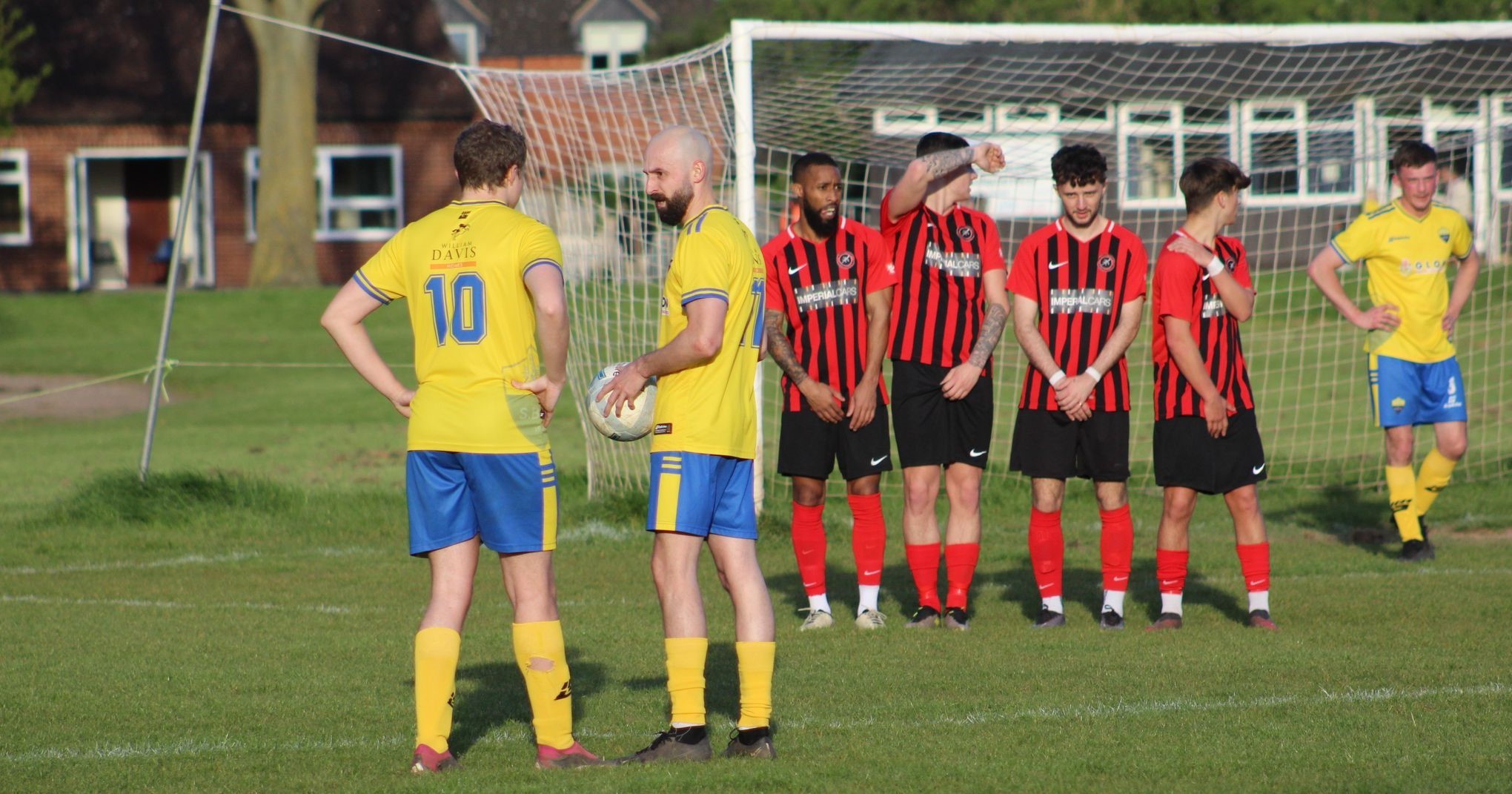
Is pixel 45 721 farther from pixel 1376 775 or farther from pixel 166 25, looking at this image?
pixel 166 25

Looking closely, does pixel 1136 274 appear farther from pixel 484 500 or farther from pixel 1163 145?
pixel 1163 145

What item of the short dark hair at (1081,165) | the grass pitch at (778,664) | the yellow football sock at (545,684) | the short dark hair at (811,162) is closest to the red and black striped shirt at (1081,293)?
the short dark hair at (1081,165)

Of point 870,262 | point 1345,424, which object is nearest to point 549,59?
point 1345,424

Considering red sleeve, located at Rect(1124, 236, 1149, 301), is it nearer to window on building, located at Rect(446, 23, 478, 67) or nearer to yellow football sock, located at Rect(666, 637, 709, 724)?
yellow football sock, located at Rect(666, 637, 709, 724)

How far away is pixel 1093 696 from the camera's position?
5691mm

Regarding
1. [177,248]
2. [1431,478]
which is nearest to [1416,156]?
[1431,478]

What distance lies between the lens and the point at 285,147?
28.0 m

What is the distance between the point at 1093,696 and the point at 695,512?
5.99 ft

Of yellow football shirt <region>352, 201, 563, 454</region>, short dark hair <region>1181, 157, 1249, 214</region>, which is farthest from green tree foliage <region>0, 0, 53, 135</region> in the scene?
yellow football shirt <region>352, 201, 563, 454</region>

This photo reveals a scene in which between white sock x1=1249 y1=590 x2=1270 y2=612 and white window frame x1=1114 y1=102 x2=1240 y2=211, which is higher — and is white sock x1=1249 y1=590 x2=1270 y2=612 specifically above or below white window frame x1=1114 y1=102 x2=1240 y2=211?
below

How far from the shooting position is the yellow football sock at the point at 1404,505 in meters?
8.95

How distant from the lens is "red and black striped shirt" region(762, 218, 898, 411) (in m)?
7.18

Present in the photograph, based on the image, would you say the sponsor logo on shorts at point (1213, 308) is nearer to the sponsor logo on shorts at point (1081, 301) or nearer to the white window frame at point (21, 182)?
the sponsor logo on shorts at point (1081, 301)

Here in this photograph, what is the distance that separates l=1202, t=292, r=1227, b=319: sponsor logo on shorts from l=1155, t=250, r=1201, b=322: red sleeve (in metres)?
0.13
